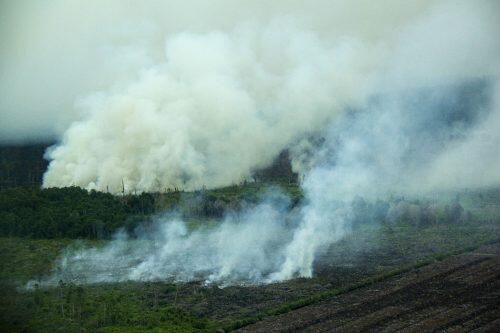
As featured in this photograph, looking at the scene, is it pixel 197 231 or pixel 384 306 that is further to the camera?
pixel 197 231

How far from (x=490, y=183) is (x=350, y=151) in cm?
3109

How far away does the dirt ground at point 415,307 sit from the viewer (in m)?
34.1

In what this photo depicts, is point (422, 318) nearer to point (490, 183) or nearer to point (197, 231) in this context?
point (197, 231)

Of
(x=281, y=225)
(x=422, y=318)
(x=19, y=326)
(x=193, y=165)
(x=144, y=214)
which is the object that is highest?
(x=193, y=165)

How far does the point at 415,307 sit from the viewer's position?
3728 centimetres

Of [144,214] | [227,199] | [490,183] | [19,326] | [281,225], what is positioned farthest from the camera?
[490,183]

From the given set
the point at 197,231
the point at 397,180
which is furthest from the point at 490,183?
the point at 197,231

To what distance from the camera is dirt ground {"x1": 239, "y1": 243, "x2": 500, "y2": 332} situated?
34062 millimetres

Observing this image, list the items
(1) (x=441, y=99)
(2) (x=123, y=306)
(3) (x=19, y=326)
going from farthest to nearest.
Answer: (1) (x=441, y=99), (2) (x=123, y=306), (3) (x=19, y=326)

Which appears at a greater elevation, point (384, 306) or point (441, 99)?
point (441, 99)

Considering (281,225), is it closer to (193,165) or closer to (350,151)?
(350,151)

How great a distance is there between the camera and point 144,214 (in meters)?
83.8

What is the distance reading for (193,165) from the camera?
113250mm

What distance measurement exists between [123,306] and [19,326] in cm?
772
